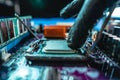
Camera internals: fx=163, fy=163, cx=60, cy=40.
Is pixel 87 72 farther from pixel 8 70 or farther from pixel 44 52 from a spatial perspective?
pixel 8 70

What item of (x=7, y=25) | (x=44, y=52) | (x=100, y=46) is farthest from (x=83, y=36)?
(x=7, y=25)

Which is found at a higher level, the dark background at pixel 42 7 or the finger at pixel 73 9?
the dark background at pixel 42 7

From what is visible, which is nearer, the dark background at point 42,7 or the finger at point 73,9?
the finger at point 73,9

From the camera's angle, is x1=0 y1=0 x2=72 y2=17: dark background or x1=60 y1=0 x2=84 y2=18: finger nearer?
x1=60 y1=0 x2=84 y2=18: finger

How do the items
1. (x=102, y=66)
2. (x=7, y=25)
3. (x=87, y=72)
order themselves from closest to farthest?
(x=87, y=72) → (x=102, y=66) → (x=7, y=25)

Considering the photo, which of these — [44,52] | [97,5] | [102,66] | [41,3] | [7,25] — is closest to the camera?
[97,5]

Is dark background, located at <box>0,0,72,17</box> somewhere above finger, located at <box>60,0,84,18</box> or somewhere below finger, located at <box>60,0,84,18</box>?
above

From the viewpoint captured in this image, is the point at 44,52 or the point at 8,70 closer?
the point at 8,70

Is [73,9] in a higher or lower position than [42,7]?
lower

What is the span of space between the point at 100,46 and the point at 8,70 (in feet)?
4.76

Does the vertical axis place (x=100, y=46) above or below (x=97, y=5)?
below

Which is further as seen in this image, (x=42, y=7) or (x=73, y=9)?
(x=42, y=7)

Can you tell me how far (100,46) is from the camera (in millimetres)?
2586

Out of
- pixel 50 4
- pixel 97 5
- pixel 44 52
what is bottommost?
pixel 44 52
